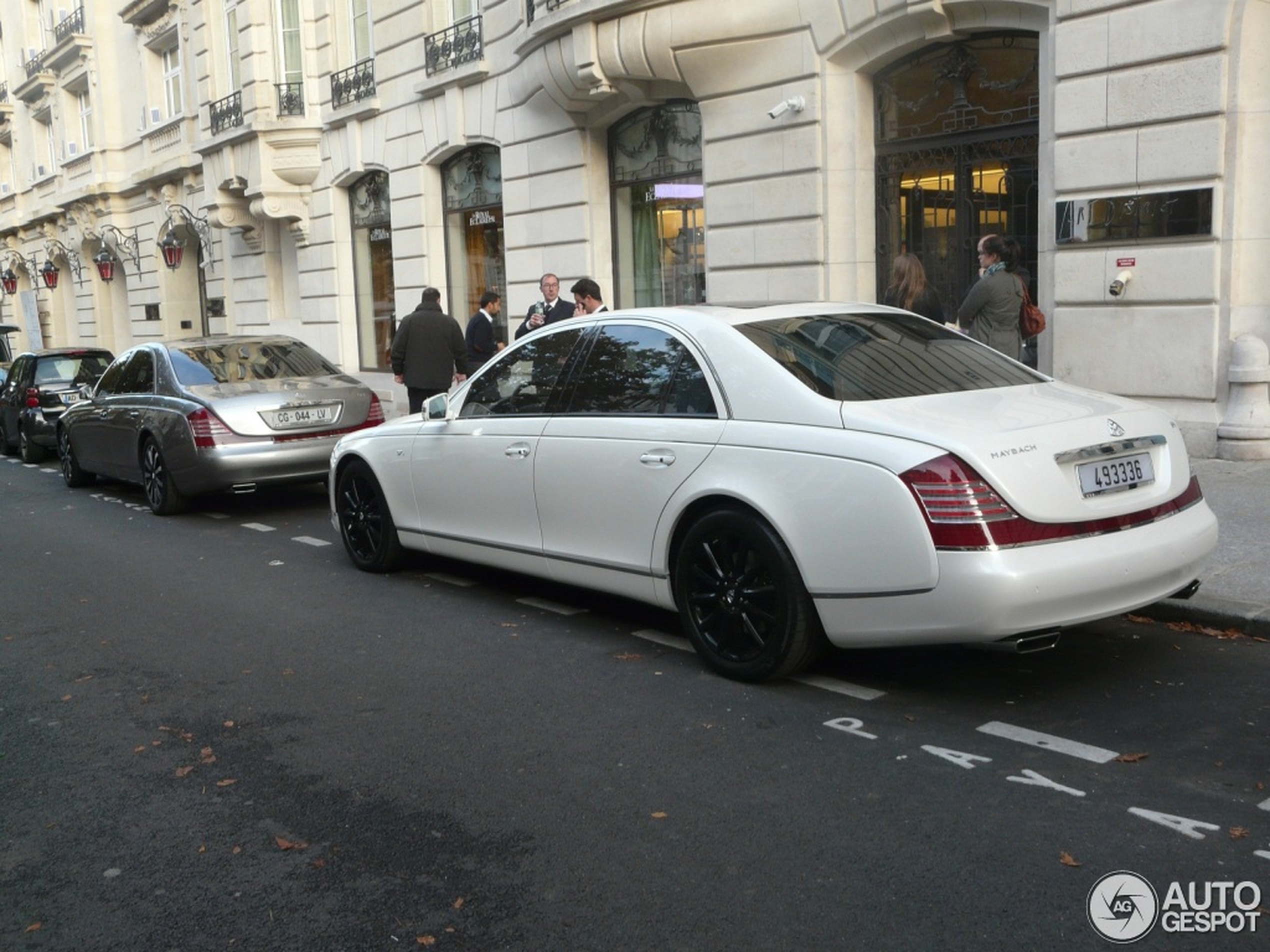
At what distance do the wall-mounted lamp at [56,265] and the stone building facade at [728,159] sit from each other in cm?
953

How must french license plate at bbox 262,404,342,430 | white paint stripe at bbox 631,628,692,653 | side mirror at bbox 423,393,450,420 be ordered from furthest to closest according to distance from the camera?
french license plate at bbox 262,404,342,430 < side mirror at bbox 423,393,450,420 < white paint stripe at bbox 631,628,692,653

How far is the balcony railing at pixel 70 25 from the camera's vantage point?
34.7 m

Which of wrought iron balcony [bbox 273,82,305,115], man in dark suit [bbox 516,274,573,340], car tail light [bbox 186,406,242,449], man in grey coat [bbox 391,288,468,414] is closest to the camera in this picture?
car tail light [bbox 186,406,242,449]

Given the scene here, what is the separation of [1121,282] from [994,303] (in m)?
1.40

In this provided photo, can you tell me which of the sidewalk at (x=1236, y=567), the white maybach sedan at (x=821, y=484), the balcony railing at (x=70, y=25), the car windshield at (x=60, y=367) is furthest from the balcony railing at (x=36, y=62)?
the sidewalk at (x=1236, y=567)

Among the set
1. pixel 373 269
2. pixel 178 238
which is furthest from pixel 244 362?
pixel 178 238

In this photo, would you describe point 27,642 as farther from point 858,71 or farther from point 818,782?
point 858,71

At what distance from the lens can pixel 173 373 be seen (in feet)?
37.1

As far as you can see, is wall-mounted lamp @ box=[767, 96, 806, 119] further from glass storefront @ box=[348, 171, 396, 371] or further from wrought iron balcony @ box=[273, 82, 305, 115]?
wrought iron balcony @ box=[273, 82, 305, 115]

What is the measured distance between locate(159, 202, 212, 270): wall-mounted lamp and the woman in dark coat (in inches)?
865

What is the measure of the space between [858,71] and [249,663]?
31.2 ft

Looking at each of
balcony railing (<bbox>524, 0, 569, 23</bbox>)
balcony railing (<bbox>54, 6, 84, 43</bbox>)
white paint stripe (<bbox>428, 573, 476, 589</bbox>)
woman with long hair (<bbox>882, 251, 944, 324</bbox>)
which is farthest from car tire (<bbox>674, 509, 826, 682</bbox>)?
balcony railing (<bbox>54, 6, 84, 43</bbox>)

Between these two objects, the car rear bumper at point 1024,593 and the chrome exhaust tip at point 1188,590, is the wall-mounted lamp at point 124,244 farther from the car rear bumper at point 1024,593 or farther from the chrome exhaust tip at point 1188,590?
the chrome exhaust tip at point 1188,590

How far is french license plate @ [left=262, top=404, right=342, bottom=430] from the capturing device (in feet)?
35.2
